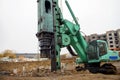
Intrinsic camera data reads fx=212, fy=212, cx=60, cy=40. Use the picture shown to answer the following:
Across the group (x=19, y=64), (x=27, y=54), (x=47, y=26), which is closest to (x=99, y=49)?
(x=47, y=26)

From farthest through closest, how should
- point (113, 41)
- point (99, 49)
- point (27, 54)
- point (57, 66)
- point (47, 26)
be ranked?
point (27, 54) → point (113, 41) → point (99, 49) → point (57, 66) → point (47, 26)

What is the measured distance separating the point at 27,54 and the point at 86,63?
92703mm

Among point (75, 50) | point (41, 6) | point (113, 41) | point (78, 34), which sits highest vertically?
point (113, 41)

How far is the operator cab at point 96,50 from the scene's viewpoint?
13.8 meters

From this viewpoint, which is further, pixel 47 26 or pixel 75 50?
pixel 75 50

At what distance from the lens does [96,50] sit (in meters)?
13.8

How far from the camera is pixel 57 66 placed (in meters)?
12.3


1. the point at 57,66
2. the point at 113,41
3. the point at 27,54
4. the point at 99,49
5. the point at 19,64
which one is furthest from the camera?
the point at 27,54

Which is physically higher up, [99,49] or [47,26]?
[47,26]

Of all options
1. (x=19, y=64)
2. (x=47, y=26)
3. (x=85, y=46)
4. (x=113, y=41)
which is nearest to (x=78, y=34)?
(x=85, y=46)

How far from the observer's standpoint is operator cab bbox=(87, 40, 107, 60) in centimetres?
1378

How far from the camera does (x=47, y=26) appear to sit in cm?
1130

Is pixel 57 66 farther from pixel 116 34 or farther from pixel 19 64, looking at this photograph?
pixel 116 34

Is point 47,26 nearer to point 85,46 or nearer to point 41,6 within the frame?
point 41,6
